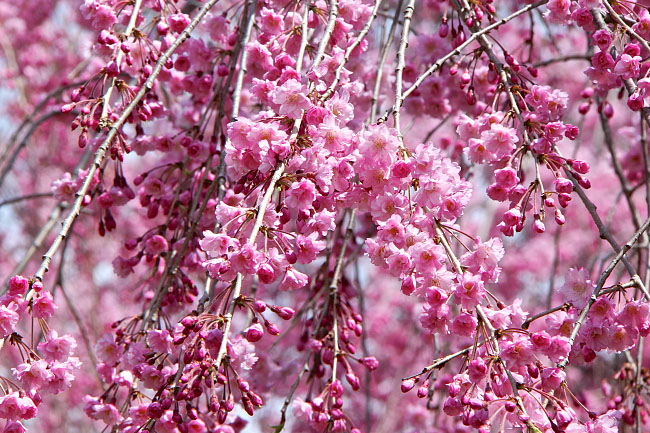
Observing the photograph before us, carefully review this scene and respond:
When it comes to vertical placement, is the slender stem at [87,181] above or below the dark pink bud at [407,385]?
above

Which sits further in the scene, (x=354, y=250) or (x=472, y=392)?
(x=354, y=250)

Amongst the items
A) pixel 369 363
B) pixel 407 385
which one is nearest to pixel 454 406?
pixel 407 385

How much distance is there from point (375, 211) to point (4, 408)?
949 mm

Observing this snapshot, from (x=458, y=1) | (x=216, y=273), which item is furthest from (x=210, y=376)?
(x=458, y=1)

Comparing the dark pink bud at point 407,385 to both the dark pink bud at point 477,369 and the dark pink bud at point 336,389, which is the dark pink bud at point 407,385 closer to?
the dark pink bud at point 477,369

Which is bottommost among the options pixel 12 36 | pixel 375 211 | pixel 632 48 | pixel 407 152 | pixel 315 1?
pixel 375 211

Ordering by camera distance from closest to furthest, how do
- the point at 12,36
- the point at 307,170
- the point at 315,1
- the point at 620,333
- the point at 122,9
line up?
the point at 307,170
the point at 620,333
the point at 122,9
the point at 315,1
the point at 12,36

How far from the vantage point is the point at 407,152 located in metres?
1.72

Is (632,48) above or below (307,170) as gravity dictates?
above

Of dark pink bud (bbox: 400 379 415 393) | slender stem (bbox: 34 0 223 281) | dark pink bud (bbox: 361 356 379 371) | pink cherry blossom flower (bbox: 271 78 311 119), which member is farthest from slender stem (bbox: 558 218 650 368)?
slender stem (bbox: 34 0 223 281)

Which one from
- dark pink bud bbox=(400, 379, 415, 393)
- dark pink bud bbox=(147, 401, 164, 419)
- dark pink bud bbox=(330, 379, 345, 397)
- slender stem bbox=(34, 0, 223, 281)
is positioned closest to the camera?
dark pink bud bbox=(147, 401, 164, 419)

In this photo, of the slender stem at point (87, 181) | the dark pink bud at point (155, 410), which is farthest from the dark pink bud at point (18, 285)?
the dark pink bud at point (155, 410)

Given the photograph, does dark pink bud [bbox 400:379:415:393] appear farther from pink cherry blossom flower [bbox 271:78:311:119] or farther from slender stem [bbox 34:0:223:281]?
slender stem [bbox 34:0:223:281]

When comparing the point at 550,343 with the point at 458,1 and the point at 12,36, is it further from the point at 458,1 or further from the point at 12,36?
the point at 12,36
